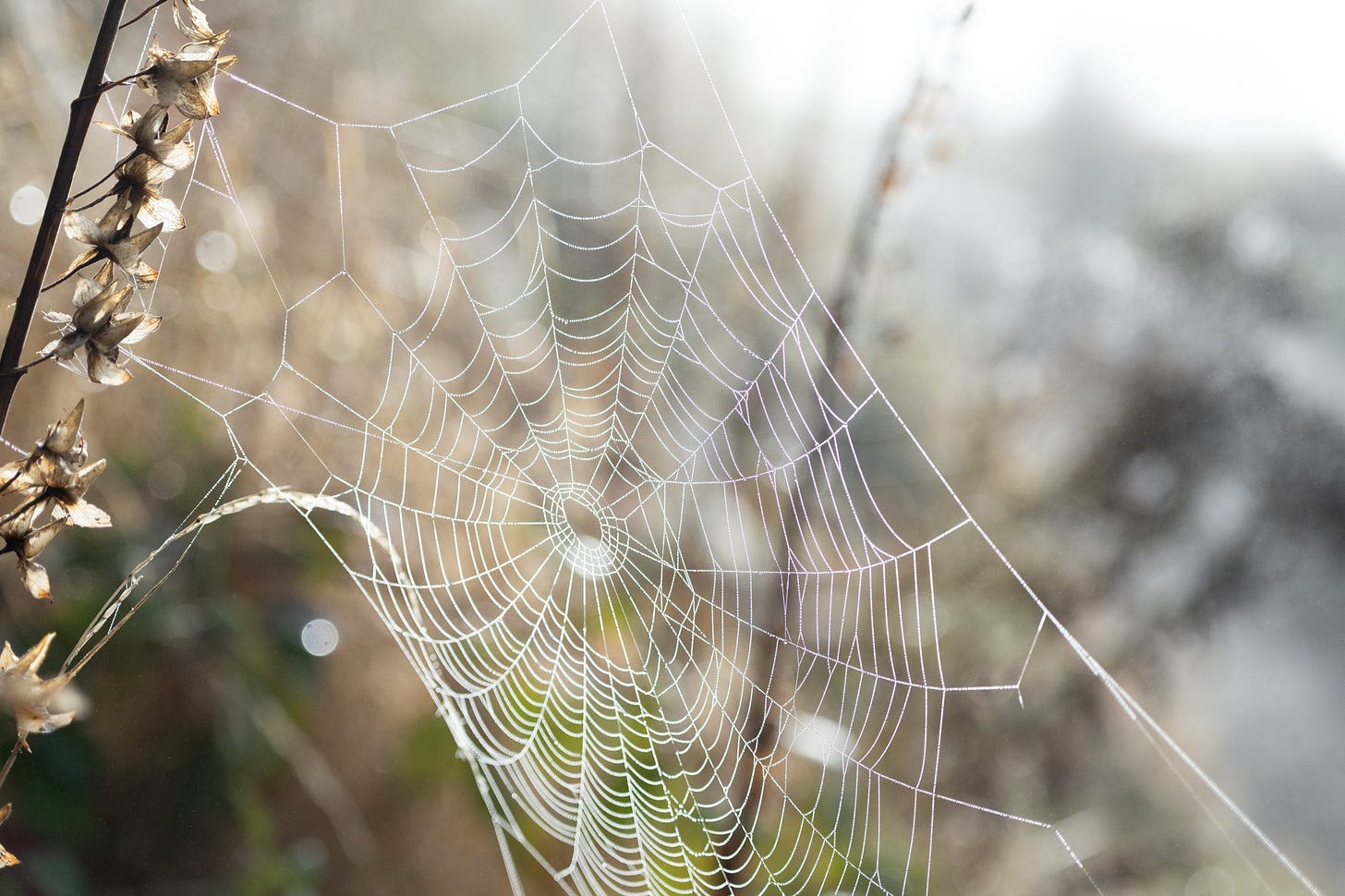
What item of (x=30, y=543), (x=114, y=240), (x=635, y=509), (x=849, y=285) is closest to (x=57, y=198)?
(x=114, y=240)

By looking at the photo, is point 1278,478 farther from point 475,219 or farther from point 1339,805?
point 475,219

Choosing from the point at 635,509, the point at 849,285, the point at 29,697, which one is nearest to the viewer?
the point at 29,697

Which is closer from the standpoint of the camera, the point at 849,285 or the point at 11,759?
the point at 11,759

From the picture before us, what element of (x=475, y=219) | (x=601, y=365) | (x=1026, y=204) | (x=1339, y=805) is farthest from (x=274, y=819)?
(x=1339, y=805)

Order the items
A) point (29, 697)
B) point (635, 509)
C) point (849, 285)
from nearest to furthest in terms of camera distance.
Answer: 1. point (29, 697)
2. point (849, 285)
3. point (635, 509)

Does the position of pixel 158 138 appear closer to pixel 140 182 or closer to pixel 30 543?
pixel 140 182

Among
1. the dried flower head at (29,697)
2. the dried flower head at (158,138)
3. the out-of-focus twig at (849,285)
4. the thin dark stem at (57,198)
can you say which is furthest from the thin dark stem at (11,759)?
the out-of-focus twig at (849,285)

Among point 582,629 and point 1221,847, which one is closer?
point 582,629

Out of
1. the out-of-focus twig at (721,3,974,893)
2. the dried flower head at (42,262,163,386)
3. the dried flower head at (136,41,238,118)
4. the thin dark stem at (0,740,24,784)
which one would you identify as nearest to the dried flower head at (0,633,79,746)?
the thin dark stem at (0,740,24,784)
